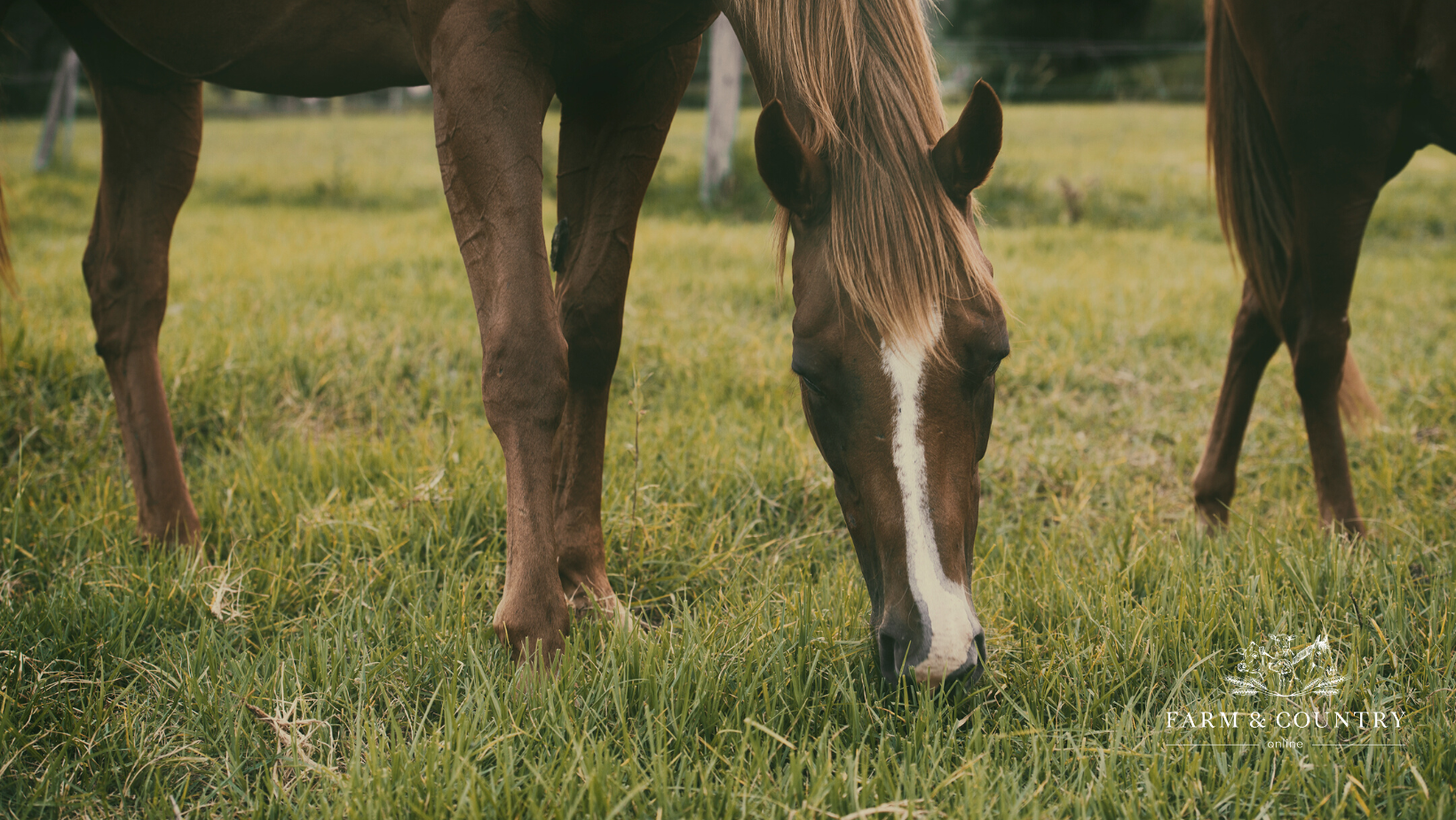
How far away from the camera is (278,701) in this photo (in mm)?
1576

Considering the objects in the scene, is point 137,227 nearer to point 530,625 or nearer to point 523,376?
point 523,376

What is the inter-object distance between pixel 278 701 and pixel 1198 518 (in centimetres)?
262

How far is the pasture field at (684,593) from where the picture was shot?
137cm

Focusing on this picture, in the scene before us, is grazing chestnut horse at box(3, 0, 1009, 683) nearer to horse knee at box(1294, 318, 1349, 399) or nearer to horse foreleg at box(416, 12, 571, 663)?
horse foreleg at box(416, 12, 571, 663)

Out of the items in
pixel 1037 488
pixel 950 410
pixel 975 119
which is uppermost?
pixel 975 119

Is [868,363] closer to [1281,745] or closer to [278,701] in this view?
[1281,745]

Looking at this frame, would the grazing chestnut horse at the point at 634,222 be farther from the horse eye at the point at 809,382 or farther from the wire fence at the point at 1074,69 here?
the wire fence at the point at 1074,69

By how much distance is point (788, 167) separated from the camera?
154 cm

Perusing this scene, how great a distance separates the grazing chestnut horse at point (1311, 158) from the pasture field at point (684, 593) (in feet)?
0.96

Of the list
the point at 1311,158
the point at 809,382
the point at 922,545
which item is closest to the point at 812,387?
the point at 809,382

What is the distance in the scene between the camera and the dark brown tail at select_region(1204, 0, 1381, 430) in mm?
2537

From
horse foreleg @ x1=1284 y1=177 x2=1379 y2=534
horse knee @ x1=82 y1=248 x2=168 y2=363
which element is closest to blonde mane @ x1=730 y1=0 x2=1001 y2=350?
horse foreleg @ x1=1284 y1=177 x2=1379 y2=534

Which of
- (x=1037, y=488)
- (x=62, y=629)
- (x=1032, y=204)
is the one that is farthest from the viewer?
(x=1032, y=204)

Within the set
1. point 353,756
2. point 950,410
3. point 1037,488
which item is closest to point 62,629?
point 353,756
